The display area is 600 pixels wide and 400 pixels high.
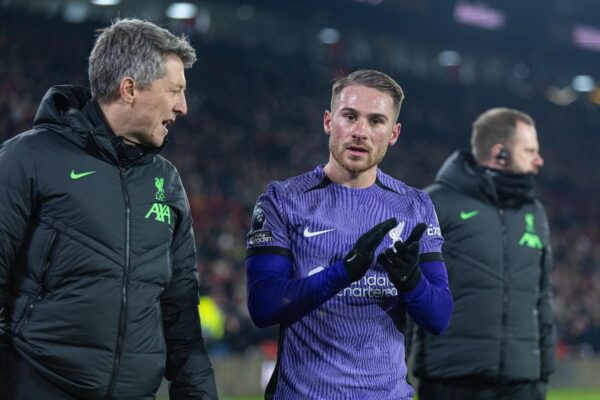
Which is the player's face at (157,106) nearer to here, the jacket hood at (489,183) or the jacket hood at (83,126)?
the jacket hood at (83,126)

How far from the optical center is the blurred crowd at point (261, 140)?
1708cm

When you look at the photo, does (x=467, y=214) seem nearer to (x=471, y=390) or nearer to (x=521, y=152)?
(x=521, y=152)

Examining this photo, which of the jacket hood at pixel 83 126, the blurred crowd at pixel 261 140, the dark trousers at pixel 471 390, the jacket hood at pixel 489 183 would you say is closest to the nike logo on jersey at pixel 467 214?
the jacket hood at pixel 489 183

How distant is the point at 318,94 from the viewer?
2805cm

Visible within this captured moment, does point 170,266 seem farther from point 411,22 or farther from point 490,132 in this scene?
point 411,22

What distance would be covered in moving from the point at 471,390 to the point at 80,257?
287 centimetres

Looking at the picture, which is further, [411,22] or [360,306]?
[411,22]

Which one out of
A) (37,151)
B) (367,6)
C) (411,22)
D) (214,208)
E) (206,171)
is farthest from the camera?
(411,22)

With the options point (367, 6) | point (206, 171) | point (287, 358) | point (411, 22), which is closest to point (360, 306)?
point (287, 358)

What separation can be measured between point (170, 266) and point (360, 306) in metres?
0.71

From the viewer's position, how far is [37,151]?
3.39 metres

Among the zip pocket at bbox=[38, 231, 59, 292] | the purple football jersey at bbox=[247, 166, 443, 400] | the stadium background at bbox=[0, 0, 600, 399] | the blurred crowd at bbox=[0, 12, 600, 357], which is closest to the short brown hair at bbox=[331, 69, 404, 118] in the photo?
the purple football jersey at bbox=[247, 166, 443, 400]


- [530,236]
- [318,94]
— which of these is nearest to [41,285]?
[530,236]

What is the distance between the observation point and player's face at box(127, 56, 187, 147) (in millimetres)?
3564
